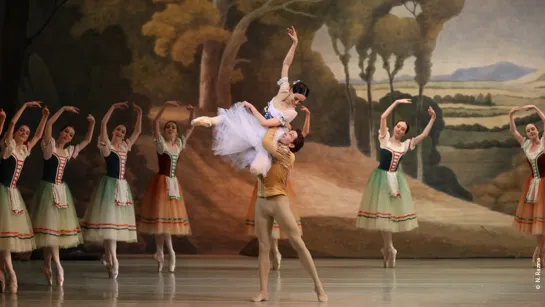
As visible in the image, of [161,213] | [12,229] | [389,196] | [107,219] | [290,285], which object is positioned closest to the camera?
[12,229]

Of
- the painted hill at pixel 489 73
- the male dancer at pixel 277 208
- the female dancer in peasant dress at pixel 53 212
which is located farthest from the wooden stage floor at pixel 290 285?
the painted hill at pixel 489 73

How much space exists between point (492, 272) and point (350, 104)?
127 inches

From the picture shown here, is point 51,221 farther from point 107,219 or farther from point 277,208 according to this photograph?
point 277,208

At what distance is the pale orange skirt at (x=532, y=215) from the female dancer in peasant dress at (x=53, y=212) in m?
4.58

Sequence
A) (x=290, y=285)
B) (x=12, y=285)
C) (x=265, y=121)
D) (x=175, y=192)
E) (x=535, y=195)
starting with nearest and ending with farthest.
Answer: (x=265, y=121), (x=12, y=285), (x=290, y=285), (x=175, y=192), (x=535, y=195)

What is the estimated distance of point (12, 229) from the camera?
6.72 meters

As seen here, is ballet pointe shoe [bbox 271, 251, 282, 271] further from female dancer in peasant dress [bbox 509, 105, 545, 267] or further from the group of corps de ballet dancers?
female dancer in peasant dress [bbox 509, 105, 545, 267]

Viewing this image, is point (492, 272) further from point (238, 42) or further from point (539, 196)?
point (238, 42)

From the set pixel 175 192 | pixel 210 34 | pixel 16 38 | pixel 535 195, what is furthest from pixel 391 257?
pixel 16 38

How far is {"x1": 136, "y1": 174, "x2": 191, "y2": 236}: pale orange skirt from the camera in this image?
8659mm

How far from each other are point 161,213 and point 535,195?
3852 millimetres

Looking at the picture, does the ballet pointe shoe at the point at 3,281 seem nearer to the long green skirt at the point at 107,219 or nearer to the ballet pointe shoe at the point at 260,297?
the long green skirt at the point at 107,219

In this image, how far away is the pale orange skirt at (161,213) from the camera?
28.4ft

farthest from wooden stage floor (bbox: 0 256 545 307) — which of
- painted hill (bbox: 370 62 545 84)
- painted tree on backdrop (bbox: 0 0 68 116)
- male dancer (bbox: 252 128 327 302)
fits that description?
painted hill (bbox: 370 62 545 84)
